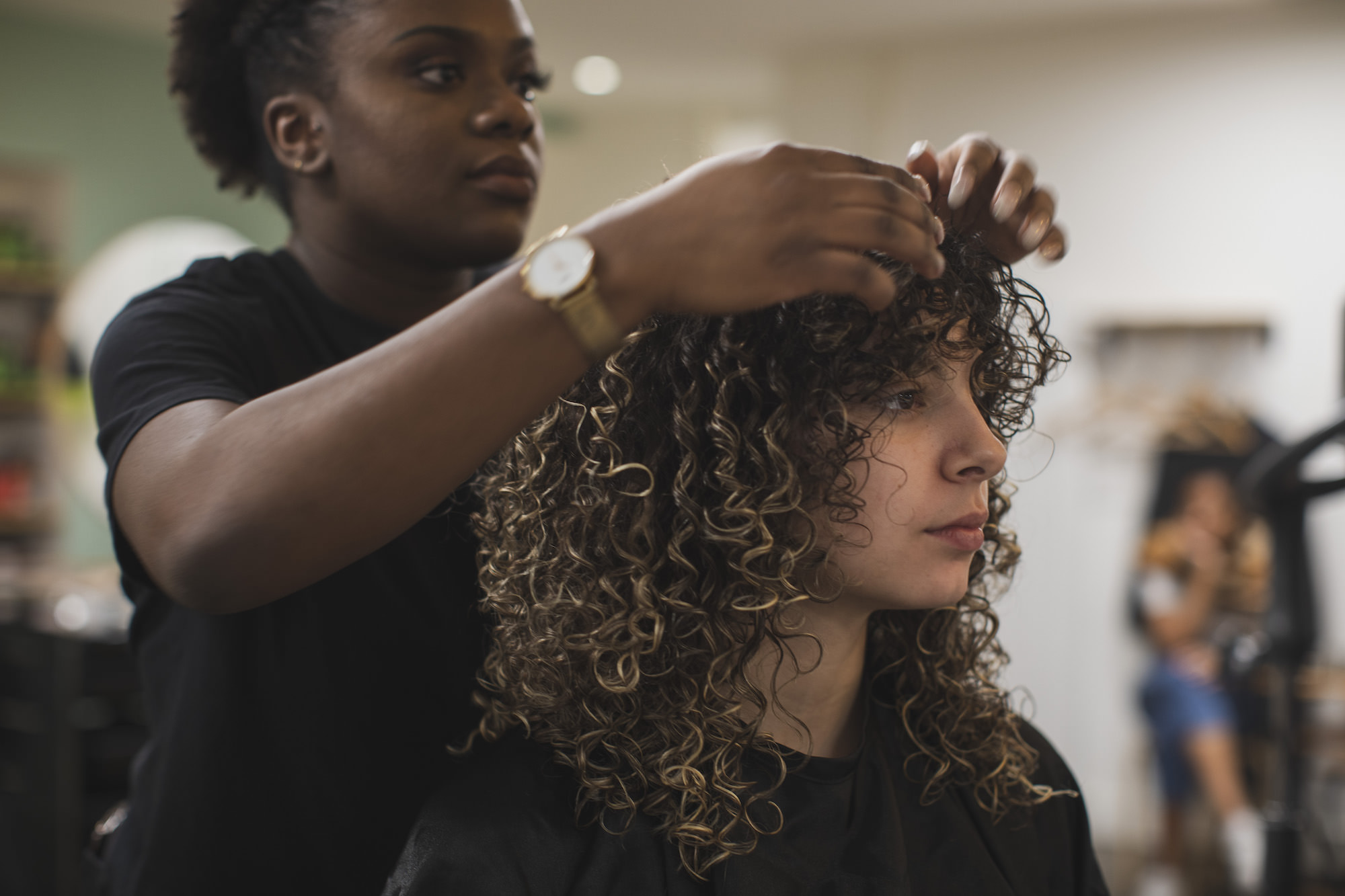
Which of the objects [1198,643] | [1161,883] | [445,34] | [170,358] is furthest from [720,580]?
[1161,883]

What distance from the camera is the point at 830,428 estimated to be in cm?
96

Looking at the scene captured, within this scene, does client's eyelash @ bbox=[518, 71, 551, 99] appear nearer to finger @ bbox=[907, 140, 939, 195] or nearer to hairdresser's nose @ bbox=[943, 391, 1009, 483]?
finger @ bbox=[907, 140, 939, 195]

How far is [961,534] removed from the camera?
98 cm

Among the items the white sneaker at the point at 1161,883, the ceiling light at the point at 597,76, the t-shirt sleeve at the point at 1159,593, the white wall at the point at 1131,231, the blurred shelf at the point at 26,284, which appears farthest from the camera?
the ceiling light at the point at 597,76

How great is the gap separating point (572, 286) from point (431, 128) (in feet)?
1.78

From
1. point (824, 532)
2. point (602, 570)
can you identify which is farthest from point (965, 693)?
point (602, 570)

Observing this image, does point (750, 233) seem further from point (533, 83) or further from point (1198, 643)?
point (1198, 643)

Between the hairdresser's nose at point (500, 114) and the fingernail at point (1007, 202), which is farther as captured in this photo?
the hairdresser's nose at point (500, 114)

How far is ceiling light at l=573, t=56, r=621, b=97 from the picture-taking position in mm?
5473

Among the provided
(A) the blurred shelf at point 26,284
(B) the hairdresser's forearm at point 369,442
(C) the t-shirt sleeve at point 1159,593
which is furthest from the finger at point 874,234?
(A) the blurred shelf at point 26,284

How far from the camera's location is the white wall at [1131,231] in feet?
14.9

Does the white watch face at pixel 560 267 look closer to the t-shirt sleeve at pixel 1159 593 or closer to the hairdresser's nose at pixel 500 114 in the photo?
the hairdresser's nose at pixel 500 114

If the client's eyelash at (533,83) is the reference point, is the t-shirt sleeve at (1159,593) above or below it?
below

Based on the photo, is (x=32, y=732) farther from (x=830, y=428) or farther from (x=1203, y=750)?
(x=1203, y=750)
